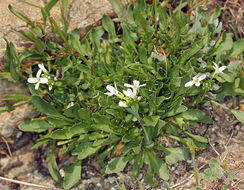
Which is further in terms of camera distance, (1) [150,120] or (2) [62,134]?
(2) [62,134]

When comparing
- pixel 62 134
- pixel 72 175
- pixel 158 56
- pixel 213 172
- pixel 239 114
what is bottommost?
pixel 72 175

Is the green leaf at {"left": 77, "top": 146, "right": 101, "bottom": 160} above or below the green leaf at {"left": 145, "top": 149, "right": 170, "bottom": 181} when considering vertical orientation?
above

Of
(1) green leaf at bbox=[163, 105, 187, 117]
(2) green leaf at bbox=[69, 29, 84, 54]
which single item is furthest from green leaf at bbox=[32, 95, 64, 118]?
(1) green leaf at bbox=[163, 105, 187, 117]

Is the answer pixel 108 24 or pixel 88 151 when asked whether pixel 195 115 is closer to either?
pixel 88 151

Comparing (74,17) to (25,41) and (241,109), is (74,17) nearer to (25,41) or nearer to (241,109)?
(25,41)

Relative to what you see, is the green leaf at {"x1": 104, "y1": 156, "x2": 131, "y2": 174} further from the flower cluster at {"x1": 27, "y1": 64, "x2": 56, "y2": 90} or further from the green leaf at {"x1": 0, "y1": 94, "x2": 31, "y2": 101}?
the green leaf at {"x1": 0, "y1": 94, "x2": 31, "y2": 101}

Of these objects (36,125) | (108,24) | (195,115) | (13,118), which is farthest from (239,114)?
(13,118)

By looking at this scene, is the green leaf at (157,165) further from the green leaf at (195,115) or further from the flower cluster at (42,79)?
the flower cluster at (42,79)

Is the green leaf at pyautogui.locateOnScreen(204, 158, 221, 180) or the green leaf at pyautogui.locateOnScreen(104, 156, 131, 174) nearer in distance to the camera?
the green leaf at pyautogui.locateOnScreen(204, 158, 221, 180)
